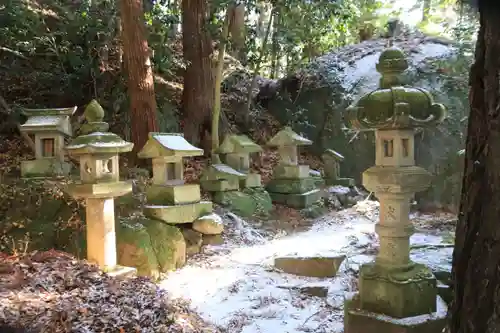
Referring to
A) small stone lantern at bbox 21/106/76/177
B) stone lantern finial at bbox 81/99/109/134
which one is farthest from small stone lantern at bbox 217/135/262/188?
stone lantern finial at bbox 81/99/109/134

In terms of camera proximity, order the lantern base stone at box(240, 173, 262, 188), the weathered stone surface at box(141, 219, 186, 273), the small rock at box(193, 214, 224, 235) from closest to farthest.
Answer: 1. the weathered stone surface at box(141, 219, 186, 273)
2. the small rock at box(193, 214, 224, 235)
3. the lantern base stone at box(240, 173, 262, 188)

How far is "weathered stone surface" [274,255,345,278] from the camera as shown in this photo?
5.58 meters

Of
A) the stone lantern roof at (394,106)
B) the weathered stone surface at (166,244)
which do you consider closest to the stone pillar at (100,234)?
the weathered stone surface at (166,244)

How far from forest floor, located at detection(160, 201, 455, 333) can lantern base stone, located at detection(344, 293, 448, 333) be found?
0.24 metres

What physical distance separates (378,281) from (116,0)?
29.6 ft

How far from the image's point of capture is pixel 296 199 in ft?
31.5

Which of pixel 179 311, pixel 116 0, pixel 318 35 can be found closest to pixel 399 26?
pixel 318 35

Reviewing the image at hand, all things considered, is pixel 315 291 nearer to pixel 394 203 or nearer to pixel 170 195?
pixel 394 203

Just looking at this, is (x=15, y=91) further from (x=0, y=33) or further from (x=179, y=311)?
(x=179, y=311)

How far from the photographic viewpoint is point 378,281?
3.82 meters

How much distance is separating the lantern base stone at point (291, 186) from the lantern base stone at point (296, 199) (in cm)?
9

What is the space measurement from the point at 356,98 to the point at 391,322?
9129 millimetres

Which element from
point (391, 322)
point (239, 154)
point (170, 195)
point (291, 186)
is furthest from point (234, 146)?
point (391, 322)

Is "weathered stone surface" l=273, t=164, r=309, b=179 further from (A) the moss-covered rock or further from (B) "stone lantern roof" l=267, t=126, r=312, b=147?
(A) the moss-covered rock
